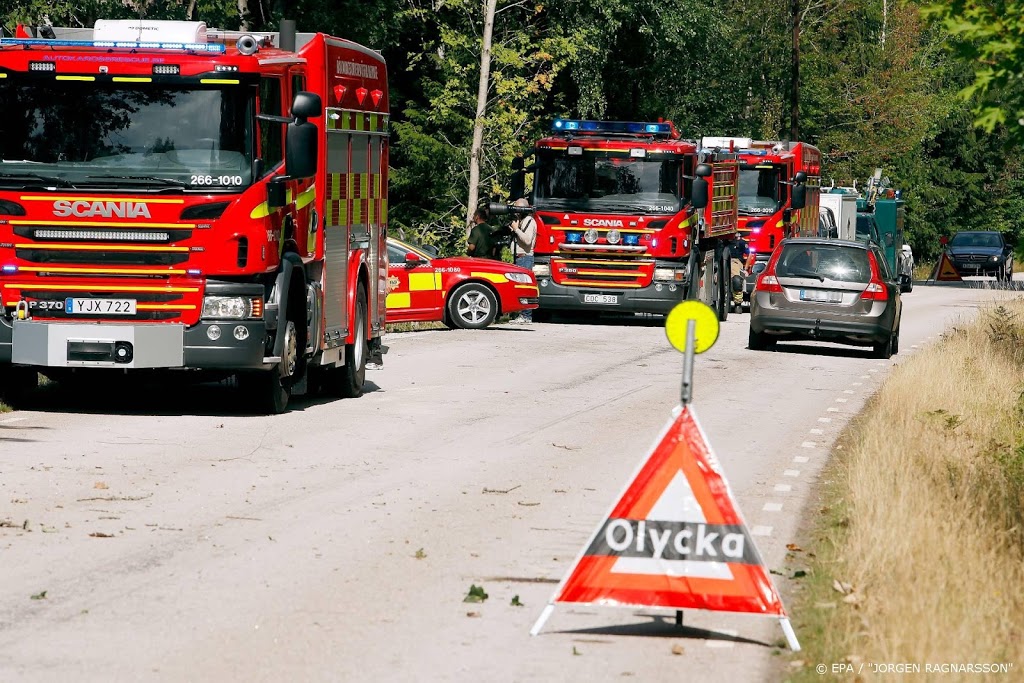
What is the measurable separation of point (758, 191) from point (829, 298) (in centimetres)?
1297

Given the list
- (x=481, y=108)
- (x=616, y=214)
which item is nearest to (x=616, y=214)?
(x=616, y=214)

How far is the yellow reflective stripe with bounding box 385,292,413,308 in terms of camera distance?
26.6 m

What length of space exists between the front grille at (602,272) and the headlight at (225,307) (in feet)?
49.7

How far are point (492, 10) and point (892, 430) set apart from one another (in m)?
26.7

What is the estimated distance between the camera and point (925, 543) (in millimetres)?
9078

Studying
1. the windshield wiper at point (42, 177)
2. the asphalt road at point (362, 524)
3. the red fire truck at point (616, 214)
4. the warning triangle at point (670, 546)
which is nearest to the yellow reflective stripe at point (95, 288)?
the windshield wiper at point (42, 177)

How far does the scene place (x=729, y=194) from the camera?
112 feet

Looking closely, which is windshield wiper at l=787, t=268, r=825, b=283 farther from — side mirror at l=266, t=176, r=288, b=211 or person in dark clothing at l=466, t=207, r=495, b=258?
side mirror at l=266, t=176, r=288, b=211

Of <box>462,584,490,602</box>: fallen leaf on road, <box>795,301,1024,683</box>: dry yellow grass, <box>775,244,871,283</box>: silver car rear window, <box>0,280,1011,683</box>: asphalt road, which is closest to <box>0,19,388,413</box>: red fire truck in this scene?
<box>0,280,1011,683</box>: asphalt road

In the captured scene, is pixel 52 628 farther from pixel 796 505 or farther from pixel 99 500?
pixel 796 505

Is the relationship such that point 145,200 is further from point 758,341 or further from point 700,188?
point 700,188

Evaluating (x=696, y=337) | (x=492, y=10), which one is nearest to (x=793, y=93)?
(x=492, y=10)

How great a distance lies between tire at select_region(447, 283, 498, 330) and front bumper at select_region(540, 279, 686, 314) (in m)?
2.58

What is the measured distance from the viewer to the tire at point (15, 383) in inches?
632
